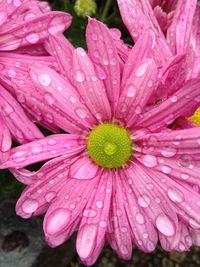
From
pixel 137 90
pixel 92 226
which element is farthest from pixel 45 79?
pixel 92 226

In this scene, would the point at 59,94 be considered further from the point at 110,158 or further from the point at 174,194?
the point at 174,194

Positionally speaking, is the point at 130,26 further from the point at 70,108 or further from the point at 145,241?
the point at 145,241

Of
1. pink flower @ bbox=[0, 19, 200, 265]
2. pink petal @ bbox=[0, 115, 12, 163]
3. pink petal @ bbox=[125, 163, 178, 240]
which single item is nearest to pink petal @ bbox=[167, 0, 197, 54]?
pink flower @ bbox=[0, 19, 200, 265]

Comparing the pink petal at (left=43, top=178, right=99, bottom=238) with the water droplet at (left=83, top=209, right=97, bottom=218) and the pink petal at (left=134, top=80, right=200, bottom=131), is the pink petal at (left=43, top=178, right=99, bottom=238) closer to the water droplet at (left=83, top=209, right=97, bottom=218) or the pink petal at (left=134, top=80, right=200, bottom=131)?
the water droplet at (left=83, top=209, right=97, bottom=218)

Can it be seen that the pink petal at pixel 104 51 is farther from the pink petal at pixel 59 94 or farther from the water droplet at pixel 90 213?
the water droplet at pixel 90 213

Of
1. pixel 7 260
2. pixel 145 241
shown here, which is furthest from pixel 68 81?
pixel 7 260

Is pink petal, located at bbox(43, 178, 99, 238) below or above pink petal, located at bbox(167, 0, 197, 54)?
below

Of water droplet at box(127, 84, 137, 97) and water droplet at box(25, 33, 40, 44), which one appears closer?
water droplet at box(127, 84, 137, 97)
